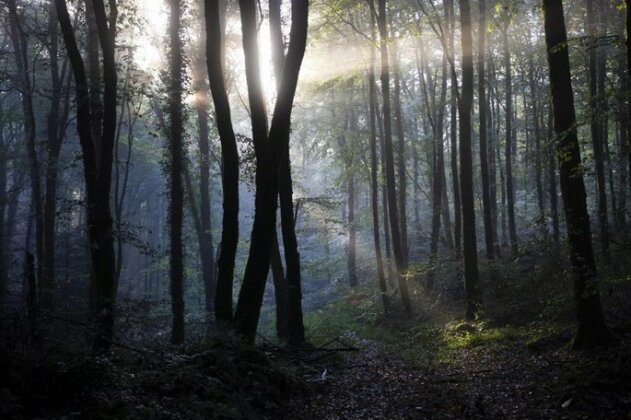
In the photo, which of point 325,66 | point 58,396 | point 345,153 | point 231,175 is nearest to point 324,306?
point 345,153

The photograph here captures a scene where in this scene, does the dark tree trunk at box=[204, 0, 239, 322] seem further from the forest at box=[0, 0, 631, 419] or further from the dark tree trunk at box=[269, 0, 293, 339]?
the dark tree trunk at box=[269, 0, 293, 339]

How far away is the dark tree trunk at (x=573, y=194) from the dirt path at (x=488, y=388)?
56 centimetres

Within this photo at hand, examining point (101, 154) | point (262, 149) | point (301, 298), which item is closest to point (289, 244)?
point (301, 298)

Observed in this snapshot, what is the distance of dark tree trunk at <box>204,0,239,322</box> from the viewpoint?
34.8ft

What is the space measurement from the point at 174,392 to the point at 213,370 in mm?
978

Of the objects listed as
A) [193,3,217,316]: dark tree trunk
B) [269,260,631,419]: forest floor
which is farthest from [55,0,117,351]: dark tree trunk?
[193,3,217,316]: dark tree trunk

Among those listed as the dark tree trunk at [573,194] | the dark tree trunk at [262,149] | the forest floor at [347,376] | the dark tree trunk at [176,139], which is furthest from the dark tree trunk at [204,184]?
the dark tree trunk at [573,194]

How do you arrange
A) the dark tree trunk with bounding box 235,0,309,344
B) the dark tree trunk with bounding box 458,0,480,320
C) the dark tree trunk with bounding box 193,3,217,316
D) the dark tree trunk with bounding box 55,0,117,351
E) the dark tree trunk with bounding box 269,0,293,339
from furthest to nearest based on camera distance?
the dark tree trunk with bounding box 193,3,217,316 < the dark tree trunk with bounding box 458,0,480,320 < the dark tree trunk with bounding box 269,0,293,339 < the dark tree trunk with bounding box 55,0,117,351 < the dark tree trunk with bounding box 235,0,309,344

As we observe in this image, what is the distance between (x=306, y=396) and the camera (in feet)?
27.8

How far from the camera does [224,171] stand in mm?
10867

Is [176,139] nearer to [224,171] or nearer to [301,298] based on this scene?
[301,298]

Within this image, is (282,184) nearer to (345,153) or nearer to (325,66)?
(325,66)

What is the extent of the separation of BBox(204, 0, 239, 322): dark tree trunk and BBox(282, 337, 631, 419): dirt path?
2638 mm

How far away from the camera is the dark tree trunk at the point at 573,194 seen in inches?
341
